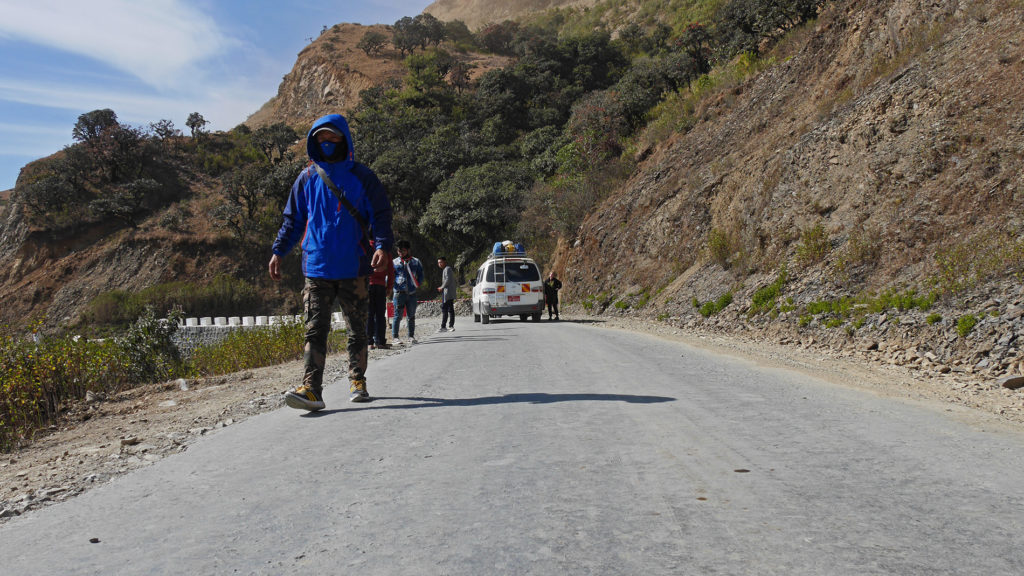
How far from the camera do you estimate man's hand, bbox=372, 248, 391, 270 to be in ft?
17.9

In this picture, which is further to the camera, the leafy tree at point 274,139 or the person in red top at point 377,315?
the leafy tree at point 274,139

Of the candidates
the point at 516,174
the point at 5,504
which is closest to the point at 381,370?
the point at 5,504

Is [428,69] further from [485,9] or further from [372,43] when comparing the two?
[485,9]

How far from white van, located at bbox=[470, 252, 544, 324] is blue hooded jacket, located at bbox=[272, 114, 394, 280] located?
15.3m

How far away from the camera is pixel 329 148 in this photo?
5762 mm

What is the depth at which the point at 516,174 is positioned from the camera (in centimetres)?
4375

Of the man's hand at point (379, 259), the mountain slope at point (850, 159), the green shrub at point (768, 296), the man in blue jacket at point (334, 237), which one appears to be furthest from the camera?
the green shrub at point (768, 296)

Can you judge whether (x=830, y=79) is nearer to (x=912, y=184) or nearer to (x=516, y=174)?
(x=912, y=184)

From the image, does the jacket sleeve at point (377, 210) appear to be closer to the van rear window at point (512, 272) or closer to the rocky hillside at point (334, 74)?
the van rear window at point (512, 272)

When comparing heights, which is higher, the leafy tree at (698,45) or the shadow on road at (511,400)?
the leafy tree at (698,45)

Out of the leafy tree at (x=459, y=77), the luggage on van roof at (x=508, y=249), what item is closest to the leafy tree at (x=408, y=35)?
the leafy tree at (x=459, y=77)

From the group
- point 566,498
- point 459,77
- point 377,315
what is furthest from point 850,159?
point 459,77

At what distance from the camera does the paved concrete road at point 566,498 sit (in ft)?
7.82

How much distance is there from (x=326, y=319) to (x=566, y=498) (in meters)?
3.29
